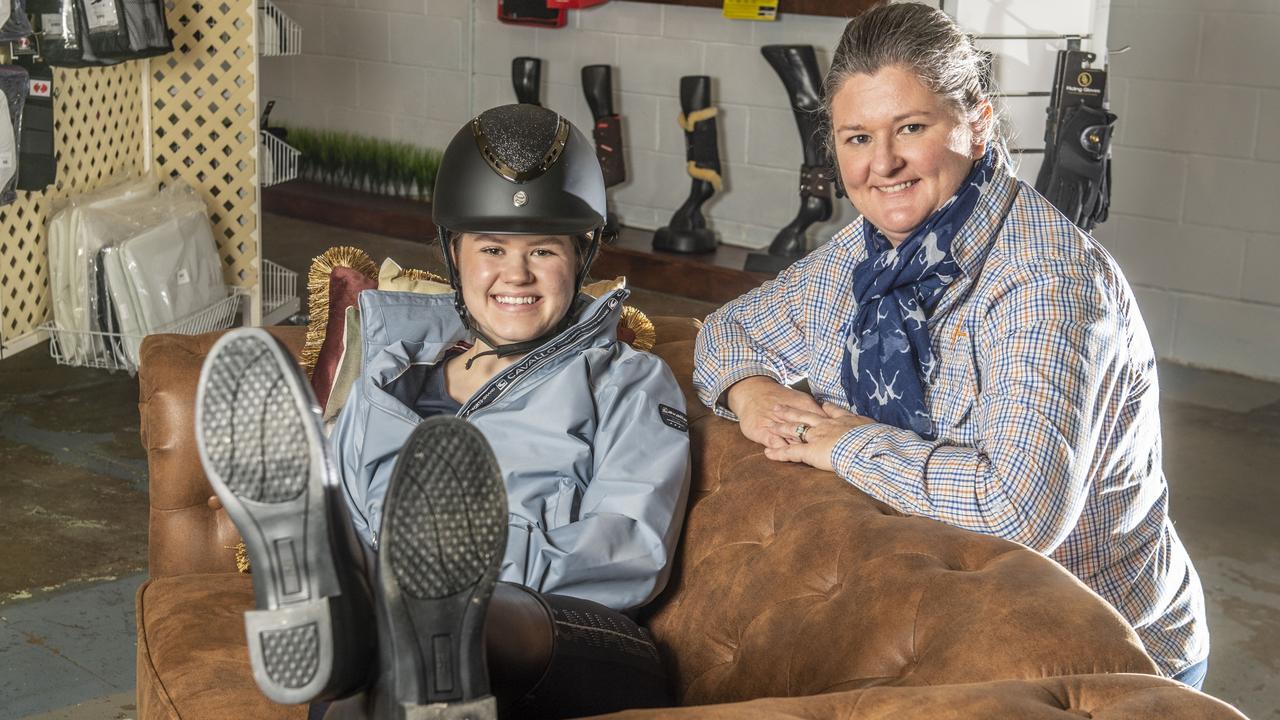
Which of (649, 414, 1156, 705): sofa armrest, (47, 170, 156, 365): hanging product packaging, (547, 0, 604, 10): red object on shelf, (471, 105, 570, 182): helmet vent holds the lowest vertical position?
(47, 170, 156, 365): hanging product packaging

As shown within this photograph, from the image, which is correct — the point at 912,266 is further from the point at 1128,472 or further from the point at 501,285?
the point at 501,285

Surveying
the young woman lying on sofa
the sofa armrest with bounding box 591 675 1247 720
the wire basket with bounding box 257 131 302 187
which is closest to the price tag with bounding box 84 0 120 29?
the wire basket with bounding box 257 131 302 187

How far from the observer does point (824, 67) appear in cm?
610

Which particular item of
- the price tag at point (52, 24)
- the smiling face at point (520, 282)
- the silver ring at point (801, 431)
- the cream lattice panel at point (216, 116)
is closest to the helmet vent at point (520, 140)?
the smiling face at point (520, 282)

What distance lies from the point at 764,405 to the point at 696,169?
13.9ft

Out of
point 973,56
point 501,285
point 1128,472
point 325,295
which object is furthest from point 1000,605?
point 325,295

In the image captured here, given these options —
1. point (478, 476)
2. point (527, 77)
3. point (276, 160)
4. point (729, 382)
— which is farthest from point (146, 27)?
point (478, 476)

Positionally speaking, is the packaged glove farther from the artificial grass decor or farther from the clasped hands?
the artificial grass decor

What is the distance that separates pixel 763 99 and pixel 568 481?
180 inches

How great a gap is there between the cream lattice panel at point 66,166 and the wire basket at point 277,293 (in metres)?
0.73

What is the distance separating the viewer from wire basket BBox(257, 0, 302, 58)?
5133 millimetres

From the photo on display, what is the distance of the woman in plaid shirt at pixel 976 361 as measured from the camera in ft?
5.61

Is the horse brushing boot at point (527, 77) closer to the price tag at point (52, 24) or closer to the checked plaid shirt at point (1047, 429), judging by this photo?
the price tag at point (52, 24)

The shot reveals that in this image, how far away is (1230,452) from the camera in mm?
4496
